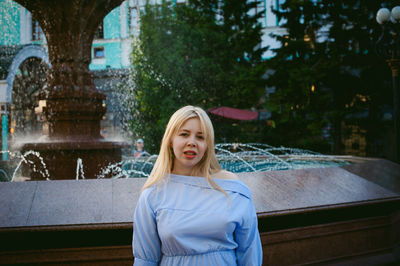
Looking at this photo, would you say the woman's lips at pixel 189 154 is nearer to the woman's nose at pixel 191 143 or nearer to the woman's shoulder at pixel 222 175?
the woman's nose at pixel 191 143

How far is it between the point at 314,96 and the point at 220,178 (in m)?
15.3

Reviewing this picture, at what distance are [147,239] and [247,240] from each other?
55 centimetres

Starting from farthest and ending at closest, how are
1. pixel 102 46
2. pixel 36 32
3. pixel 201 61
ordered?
pixel 102 46 < pixel 36 32 < pixel 201 61

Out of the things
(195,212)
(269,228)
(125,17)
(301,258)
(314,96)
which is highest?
(125,17)

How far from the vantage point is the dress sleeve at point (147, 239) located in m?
1.83

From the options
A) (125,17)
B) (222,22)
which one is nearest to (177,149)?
(222,22)

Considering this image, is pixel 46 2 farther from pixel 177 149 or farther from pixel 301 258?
pixel 301 258

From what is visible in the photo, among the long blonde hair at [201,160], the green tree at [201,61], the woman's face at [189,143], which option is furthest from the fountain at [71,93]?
the green tree at [201,61]

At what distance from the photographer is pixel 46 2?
5.39 m

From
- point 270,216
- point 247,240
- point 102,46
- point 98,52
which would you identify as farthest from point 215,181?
point 98,52

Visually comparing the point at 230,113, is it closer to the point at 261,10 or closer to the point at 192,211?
the point at 192,211

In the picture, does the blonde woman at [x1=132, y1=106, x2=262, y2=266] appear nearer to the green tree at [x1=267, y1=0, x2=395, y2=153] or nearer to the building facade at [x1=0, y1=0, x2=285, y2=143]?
the green tree at [x1=267, y1=0, x2=395, y2=153]

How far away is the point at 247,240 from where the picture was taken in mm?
1902

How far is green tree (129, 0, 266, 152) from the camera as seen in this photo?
1722cm
